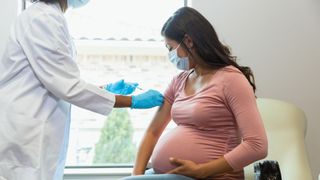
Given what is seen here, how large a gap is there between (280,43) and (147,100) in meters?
1.07

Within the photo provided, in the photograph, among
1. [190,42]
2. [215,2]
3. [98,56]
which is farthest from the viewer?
[98,56]

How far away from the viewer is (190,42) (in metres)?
1.61

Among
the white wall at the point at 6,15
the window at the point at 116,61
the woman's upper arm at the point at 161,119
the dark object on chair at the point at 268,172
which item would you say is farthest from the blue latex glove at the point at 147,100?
the white wall at the point at 6,15

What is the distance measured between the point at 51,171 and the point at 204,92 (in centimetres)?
70

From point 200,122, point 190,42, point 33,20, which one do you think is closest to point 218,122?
point 200,122

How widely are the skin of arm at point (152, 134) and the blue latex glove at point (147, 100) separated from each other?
2.0 inches

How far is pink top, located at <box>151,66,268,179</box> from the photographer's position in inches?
56.6

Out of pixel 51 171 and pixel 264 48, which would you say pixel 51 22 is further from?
pixel 264 48

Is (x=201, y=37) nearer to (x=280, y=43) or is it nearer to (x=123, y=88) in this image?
(x=123, y=88)

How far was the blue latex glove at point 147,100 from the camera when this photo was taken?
168 centimetres

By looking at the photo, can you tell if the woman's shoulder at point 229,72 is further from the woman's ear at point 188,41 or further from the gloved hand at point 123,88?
the gloved hand at point 123,88

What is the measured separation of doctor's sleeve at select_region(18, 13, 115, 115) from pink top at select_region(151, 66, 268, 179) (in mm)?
433

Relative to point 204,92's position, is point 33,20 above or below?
above

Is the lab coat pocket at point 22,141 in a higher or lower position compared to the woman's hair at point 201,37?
lower
